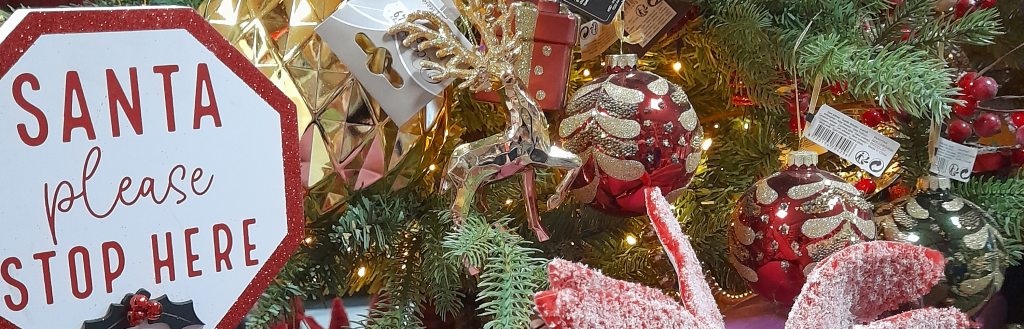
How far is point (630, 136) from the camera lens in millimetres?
542

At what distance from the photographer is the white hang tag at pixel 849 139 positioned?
2.08ft

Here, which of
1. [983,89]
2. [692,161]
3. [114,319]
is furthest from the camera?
[983,89]

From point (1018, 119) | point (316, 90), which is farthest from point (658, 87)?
point (1018, 119)

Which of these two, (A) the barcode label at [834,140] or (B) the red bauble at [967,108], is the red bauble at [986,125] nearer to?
(B) the red bauble at [967,108]

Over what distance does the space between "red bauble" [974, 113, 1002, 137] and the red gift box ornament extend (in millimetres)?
450

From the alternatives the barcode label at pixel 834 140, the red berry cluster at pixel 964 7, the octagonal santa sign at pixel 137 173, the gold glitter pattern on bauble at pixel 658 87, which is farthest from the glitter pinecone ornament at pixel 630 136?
the red berry cluster at pixel 964 7

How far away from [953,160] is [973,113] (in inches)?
2.6

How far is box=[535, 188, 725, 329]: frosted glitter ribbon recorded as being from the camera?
0.38 metres

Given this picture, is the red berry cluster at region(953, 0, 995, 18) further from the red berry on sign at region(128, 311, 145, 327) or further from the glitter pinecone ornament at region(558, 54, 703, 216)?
the red berry on sign at region(128, 311, 145, 327)

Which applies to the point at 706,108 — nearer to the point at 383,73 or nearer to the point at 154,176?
the point at 383,73

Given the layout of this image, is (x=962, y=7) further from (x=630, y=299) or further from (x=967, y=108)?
(x=630, y=299)

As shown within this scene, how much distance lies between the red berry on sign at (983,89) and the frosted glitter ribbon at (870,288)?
0.29 metres

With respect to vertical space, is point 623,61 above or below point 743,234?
above

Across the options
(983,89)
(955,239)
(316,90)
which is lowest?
(955,239)
